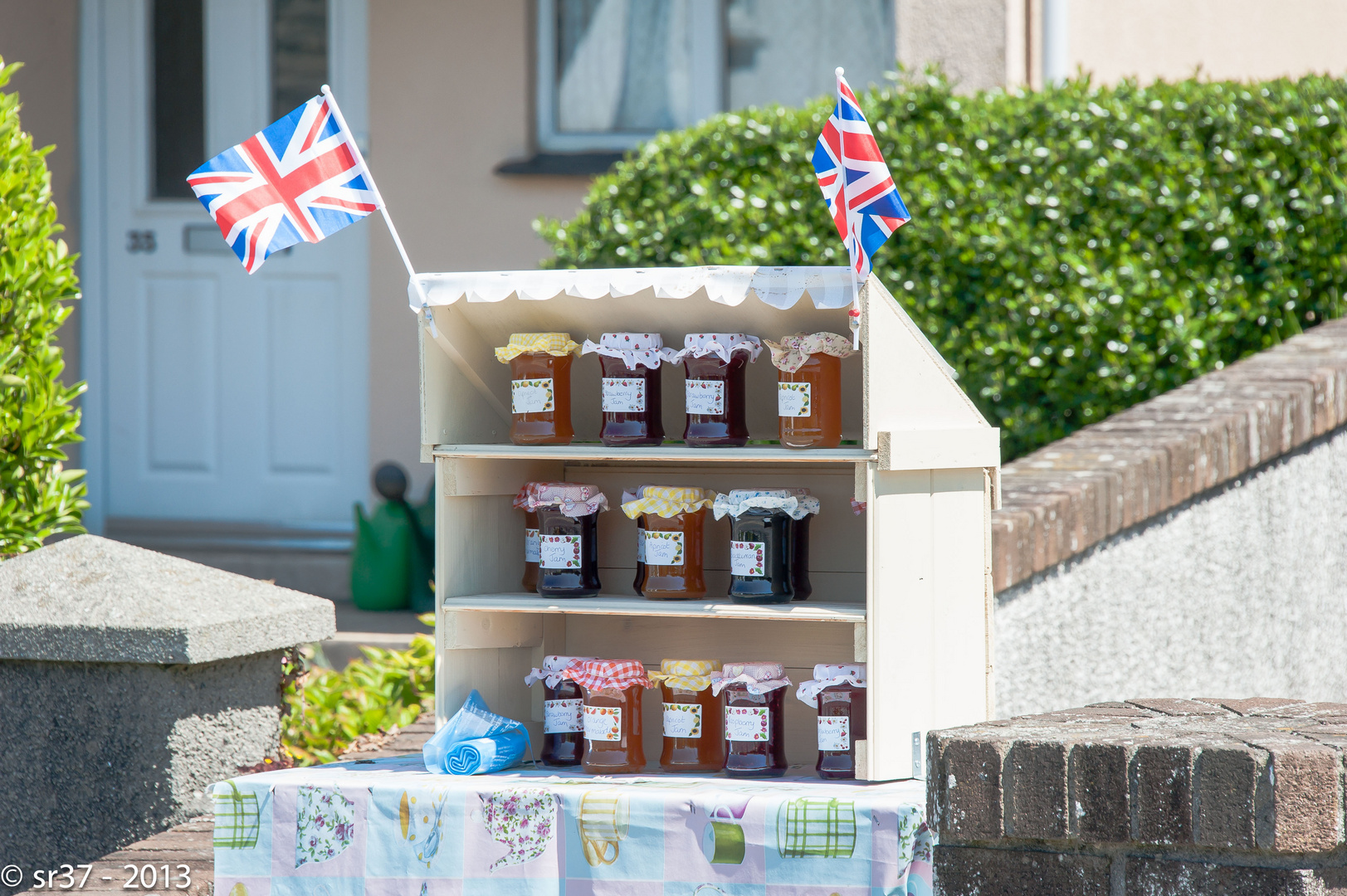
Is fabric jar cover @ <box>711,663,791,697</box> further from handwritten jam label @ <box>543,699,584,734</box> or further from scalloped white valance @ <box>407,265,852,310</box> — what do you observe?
scalloped white valance @ <box>407,265,852,310</box>

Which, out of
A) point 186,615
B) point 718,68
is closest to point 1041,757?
point 186,615

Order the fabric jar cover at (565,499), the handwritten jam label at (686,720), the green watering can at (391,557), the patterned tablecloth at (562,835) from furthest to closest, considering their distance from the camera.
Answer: the green watering can at (391,557) → the fabric jar cover at (565,499) → the handwritten jam label at (686,720) → the patterned tablecloth at (562,835)

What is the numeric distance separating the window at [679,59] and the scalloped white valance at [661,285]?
3.17 metres

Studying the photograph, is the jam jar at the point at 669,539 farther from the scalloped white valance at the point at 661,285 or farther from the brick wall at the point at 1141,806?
the brick wall at the point at 1141,806

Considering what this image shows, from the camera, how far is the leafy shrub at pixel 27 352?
3.72 metres

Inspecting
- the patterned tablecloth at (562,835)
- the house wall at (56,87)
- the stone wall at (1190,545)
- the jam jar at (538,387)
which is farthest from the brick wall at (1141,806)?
the house wall at (56,87)

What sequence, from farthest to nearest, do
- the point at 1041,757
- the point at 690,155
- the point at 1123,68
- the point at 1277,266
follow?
the point at 1123,68 < the point at 690,155 < the point at 1277,266 < the point at 1041,757

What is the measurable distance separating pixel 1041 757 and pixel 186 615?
6.99ft

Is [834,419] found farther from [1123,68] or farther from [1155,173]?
[1123,68]

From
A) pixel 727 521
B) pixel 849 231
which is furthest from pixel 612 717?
pixel 849 231

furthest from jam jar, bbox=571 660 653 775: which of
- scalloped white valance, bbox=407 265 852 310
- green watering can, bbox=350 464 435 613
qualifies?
green watering can, bbox=350 464 435 613

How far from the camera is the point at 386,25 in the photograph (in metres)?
5.93

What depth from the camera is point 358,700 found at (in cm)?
425

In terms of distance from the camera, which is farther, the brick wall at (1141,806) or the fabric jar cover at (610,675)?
the fabric jar cover at (610,675)
